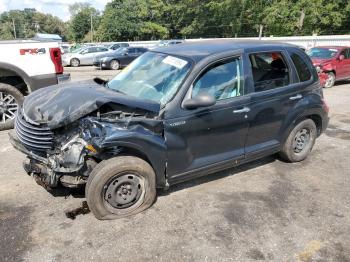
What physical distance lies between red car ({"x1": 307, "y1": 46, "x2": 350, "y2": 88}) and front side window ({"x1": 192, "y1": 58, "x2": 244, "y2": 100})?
32.2 feet

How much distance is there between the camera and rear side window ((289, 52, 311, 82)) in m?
4.98

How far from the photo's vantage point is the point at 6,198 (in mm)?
4188

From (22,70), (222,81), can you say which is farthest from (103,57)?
(222,81)

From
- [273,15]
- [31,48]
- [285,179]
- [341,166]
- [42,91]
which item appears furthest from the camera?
[273,15]

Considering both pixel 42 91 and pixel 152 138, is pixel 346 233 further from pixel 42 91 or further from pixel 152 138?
pixel 42 91

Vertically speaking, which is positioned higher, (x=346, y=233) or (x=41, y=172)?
(x=41, y=172)

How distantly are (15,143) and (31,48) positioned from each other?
3249 millimetres

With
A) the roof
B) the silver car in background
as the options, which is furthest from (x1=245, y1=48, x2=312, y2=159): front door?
the silver car in background

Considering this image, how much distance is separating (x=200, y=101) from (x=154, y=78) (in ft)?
2.51

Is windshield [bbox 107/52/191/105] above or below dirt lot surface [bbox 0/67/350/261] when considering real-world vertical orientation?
above

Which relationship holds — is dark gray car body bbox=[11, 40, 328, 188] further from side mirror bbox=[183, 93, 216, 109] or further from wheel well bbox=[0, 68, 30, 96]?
wheel well bbox=[0, 68, 30, 96]

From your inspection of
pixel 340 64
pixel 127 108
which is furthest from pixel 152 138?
pixel 340 64

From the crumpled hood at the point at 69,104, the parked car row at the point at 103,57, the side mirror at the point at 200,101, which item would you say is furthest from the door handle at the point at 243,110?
the parked car row at the point at 103,57

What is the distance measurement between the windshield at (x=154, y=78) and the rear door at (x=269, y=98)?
1.02 meters
